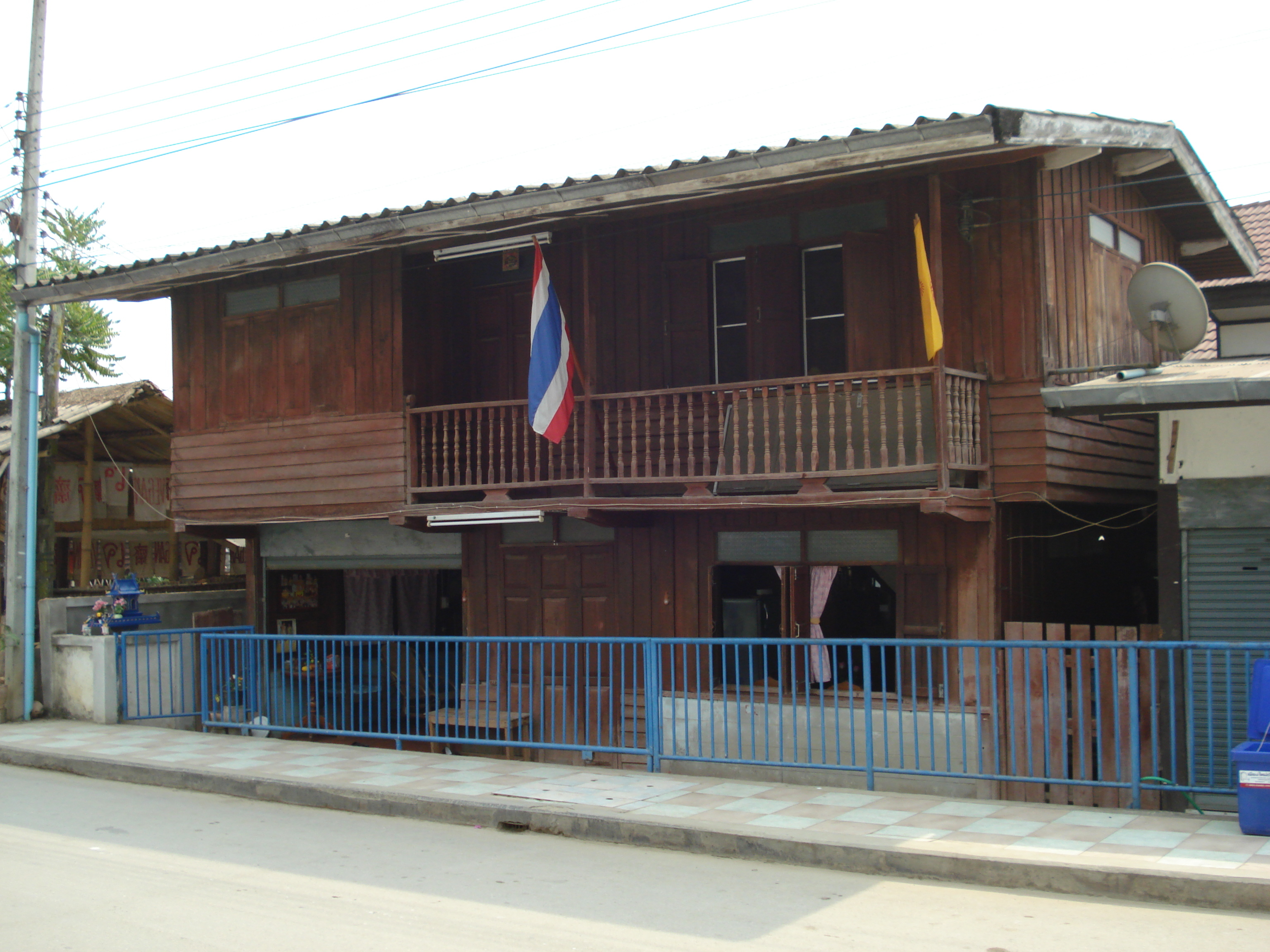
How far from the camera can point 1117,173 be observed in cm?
1252

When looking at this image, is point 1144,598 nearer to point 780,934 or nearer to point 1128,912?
point 1128,912

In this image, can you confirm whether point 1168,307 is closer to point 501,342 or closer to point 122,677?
point 501,342

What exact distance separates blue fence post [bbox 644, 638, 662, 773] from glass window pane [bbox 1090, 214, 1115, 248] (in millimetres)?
6524

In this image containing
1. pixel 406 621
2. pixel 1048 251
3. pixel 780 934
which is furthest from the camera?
pixel 406 621

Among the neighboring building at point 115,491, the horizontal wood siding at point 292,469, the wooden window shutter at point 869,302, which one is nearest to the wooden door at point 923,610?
the wooden window shutter at point 869,302

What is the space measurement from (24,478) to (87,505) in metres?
4.57

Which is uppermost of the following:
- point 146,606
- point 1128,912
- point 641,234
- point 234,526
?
point 641,234

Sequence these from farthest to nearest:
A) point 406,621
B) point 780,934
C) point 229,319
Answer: point 406,621 < point 229,319 < point 780,934

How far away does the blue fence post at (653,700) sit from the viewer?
32.7 ft

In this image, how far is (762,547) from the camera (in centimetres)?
1228

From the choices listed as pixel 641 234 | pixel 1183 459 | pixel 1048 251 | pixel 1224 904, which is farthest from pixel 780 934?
pixel 641 234

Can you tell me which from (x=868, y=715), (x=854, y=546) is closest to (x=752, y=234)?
(x=854, y=546)

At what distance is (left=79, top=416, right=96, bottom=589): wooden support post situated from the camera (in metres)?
18.7

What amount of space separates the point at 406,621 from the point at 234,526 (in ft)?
10.3
